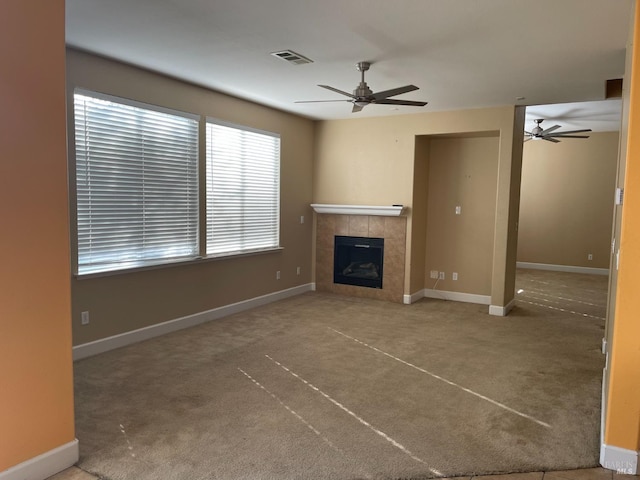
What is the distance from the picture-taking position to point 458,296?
6844mm

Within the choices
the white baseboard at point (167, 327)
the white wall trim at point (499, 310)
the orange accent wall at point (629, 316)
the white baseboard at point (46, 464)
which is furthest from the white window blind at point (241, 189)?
the orange accent wall at point (629, 316)

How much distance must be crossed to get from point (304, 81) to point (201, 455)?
364cm

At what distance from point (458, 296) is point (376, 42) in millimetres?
4294

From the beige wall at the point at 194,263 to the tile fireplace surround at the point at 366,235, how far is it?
0.22m

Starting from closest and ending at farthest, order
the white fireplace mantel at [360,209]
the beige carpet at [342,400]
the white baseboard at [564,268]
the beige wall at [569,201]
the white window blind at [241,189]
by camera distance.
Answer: the beige carpet at [342,400] < the white window blind at [241,189] < the white fireplace mantel at [360,209] < the beige wall at [569,201] < the white baseboard at [564,268]

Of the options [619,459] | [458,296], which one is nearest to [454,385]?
[619,459]

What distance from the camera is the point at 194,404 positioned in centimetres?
325

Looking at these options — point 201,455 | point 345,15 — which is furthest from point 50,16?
point 201,455

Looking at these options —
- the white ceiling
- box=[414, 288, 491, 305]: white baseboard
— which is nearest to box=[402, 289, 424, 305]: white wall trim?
box=[414, 288, 491, 305]: white baseboard

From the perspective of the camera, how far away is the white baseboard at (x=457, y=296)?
665 centimetres

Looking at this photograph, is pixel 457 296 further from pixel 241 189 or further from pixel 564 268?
pixel 564 268

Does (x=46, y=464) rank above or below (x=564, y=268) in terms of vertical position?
below

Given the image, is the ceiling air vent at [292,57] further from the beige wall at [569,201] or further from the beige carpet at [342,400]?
the beige wall at [569,201]

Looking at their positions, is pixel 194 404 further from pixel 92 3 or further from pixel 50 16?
pixel 92 3
